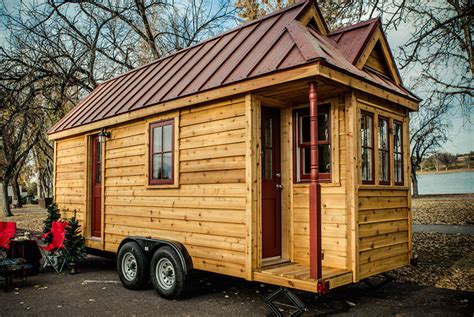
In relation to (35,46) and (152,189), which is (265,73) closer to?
(152,189)

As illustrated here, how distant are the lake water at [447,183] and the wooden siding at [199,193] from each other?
127ft

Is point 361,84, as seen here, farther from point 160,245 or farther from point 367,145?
point 160,245

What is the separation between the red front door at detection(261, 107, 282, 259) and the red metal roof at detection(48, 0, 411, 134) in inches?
38.1

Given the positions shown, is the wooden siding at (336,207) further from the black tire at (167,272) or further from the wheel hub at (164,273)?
the wheel hub at (164,273)

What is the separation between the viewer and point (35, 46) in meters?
17.2

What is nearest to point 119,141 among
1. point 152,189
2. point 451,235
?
point 152,189

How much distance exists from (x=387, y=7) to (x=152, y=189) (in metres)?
7.14

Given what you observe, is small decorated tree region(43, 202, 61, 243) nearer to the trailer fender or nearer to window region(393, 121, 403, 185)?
the trailer fender

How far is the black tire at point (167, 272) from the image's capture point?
6430 mm

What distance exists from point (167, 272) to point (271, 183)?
236 cm

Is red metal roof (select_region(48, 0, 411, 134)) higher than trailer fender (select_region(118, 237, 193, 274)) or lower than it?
higher

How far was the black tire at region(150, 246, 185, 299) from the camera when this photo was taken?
643 cm

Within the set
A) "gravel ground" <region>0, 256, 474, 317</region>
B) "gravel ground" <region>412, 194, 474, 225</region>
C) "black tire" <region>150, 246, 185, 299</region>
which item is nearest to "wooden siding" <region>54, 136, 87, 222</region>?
"gravel ground" <region>0, 256, 474, 317</region>

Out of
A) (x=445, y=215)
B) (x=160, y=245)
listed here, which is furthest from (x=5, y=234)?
(x=445, y=215)
